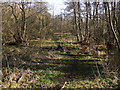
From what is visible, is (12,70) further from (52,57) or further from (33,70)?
(52,57)

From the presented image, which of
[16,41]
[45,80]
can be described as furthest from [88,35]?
[45,80]

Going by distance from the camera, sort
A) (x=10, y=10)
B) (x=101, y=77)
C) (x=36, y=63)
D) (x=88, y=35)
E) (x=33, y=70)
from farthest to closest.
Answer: (x=88, y=35)
(x=10, y=10)
(x=36, y=63)
(x=33, y=70)
(x=101, y=77)

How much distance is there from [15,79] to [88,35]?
9.36m

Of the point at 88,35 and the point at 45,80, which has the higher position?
the point at 88,35

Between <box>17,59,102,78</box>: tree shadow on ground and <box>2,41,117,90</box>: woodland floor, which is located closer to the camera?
<box>2,41,117,90</box>: woodland floor

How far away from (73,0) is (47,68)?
9453 mm

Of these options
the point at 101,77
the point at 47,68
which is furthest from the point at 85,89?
the point at 47,68

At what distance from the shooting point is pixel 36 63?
7.11 meters

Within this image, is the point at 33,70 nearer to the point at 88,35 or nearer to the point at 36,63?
the point at 36,63

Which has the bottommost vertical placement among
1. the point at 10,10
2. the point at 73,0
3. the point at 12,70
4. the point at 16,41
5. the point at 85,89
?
the point at 85,89

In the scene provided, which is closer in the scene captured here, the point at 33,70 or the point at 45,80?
the point at 45,80

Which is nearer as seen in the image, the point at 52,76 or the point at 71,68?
the point at 52,76

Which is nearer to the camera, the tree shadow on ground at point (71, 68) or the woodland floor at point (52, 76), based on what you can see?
the woodland floor at point (52, 76)

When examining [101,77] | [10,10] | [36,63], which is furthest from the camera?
[10,10]
